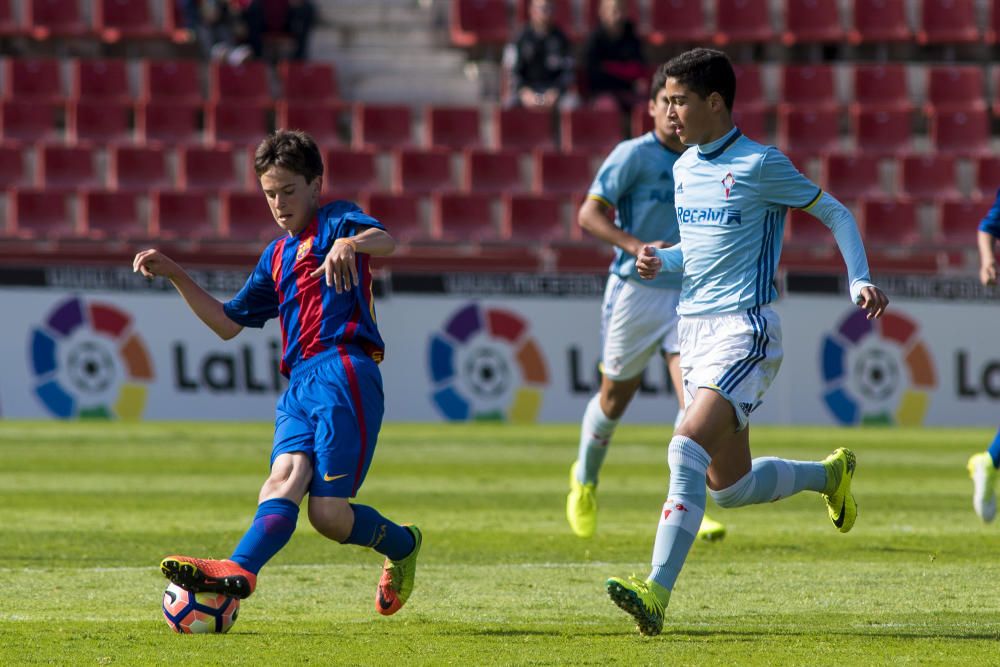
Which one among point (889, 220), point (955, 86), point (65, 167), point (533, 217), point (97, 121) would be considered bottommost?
point (889, 220)

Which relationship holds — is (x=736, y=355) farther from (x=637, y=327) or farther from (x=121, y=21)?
(x=121, y=21)

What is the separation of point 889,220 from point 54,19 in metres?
11.1

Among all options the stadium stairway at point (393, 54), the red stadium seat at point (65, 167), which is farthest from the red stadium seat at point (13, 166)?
the stadium stairway at point (393, 54)

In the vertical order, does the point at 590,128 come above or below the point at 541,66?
below

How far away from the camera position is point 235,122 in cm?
1956

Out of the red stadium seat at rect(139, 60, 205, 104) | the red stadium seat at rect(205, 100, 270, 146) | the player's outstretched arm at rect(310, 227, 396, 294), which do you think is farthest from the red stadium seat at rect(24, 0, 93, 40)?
the player's outstretched arm at rect(310, 227, 396, 294)

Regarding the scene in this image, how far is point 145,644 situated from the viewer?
16.6ft

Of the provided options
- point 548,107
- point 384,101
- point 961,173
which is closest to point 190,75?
point 384,101

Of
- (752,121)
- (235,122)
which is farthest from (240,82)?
(752,121)

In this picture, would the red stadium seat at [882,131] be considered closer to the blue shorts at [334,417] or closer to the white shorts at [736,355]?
the white shorts at [736,355]

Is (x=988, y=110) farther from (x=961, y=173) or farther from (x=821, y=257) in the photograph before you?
(x=821, y=257)

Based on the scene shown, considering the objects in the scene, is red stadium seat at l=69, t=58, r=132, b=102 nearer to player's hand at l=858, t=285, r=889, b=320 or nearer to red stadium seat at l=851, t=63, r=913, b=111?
red stadium seat at l=851, t=63, r=913, b=111

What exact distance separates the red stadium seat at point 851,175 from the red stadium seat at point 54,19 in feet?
32.3

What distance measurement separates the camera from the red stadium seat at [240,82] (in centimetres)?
2001
